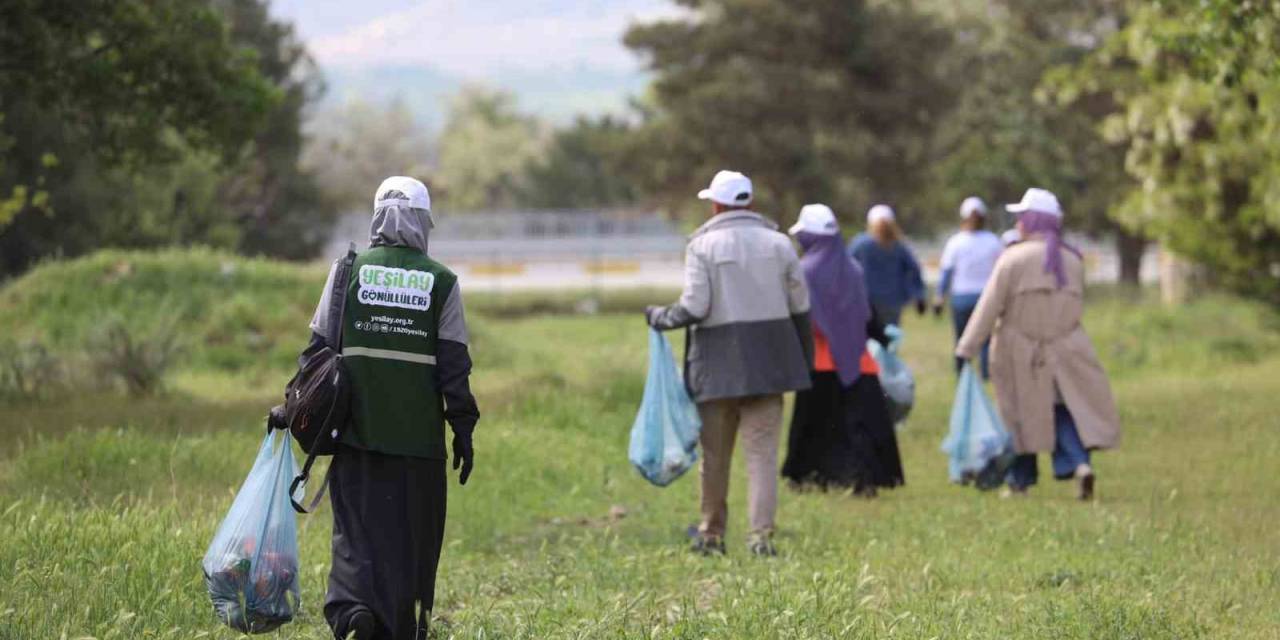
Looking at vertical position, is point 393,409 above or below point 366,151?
below

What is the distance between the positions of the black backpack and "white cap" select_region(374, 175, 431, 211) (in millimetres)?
219

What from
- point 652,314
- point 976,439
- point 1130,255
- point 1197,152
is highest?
point 1197,152

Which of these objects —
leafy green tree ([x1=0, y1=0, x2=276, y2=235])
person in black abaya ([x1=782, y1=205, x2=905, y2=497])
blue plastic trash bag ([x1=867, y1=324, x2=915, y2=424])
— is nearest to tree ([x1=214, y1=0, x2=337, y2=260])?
leafy green tree ([x1=0, y1=0, x2=276, y2=235])

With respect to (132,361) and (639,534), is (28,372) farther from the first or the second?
(639,534)

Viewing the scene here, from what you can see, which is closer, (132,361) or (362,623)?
(362,623)

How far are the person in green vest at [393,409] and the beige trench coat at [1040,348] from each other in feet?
19.2

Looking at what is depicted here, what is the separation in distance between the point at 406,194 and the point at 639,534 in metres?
4.04

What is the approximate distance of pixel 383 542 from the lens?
274 inches

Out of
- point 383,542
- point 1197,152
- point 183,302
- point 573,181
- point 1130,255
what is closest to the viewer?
point 383,542

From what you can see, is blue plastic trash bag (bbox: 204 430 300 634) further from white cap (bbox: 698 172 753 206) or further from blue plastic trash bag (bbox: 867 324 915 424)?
blue plastic trash bag (bbox: 867 324 915 424)

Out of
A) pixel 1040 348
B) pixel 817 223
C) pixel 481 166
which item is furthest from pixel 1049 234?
pixel 481 166

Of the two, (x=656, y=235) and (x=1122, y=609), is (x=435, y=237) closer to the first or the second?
(x=656, y=235)

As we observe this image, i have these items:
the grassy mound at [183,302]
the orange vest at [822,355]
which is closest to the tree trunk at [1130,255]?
the grassy mound at [183,302]

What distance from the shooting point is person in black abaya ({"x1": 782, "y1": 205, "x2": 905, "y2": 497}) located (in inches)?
474
